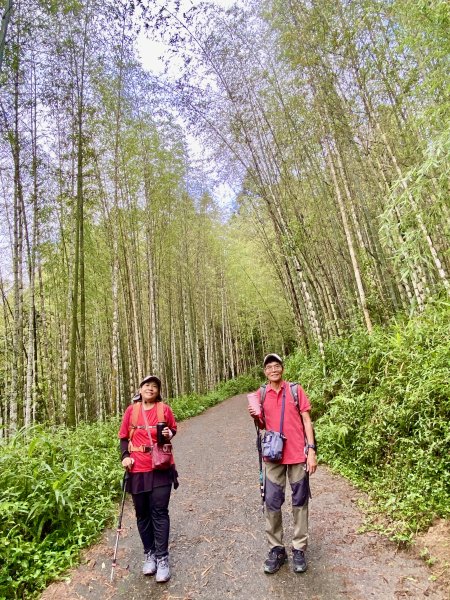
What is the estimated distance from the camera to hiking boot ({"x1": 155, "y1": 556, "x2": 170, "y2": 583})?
252 centimetres

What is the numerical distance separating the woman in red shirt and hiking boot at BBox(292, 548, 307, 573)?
932 millimetres

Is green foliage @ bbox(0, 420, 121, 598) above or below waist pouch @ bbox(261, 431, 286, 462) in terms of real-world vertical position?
below

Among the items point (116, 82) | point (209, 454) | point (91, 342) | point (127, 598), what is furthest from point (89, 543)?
point (91, 342)

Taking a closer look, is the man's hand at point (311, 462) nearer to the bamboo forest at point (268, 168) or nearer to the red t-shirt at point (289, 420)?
the red t-shirt at point (289, 420)

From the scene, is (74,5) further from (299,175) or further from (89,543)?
(89,543)

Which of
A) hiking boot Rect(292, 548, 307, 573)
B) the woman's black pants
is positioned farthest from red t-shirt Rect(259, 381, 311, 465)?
the woman's black pants

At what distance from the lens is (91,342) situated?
15891 mm

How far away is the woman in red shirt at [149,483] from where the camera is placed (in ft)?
8.45

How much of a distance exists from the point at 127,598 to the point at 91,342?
1452 cm

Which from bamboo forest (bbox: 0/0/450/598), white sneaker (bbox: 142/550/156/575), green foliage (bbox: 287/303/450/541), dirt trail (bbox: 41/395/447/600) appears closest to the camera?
dirt trail (bbox: 41/395/447/600)

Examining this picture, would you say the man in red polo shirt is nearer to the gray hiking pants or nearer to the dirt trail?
the gray hiking pants

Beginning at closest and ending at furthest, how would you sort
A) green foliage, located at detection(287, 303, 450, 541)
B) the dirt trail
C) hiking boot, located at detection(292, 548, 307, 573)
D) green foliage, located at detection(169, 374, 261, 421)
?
the dirt trail
hiking boot, located at detection(292, 548, 307, 573)
green foliage, located at detection(287, 303, 450, 541)
green foliage, located at detection(169, 374, 261, 421)

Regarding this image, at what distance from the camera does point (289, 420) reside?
2561 millimetres

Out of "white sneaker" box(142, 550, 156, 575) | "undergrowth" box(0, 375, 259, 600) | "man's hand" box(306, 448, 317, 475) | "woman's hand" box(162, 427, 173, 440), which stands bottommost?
"white sneaker" box(142, 550, 156, 575)
